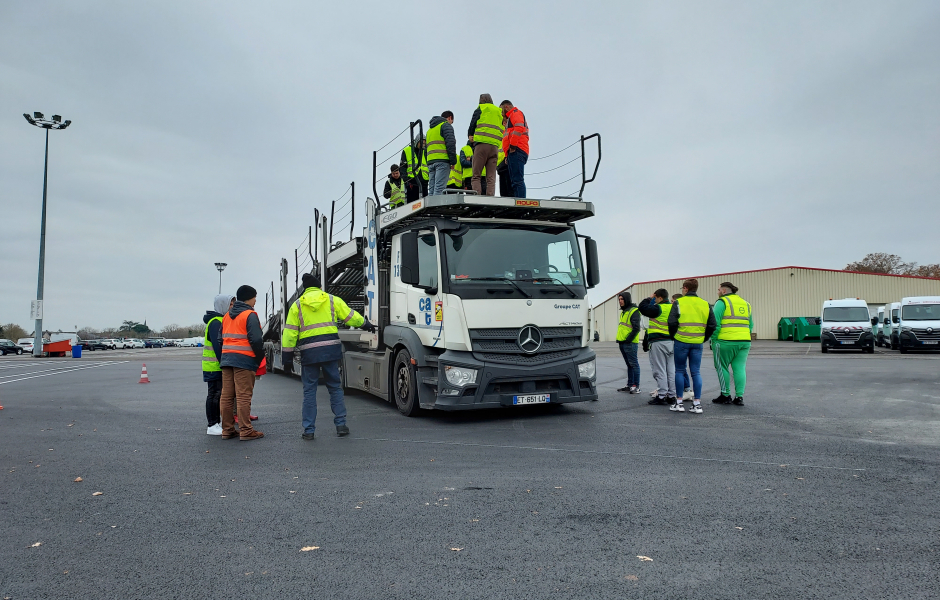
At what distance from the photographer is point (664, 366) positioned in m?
9.82

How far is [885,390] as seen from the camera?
36.8 ft

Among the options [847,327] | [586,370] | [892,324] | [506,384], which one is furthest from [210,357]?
[892,324]

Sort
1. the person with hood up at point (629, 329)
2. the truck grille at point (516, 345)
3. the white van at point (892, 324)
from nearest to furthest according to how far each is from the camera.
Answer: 1. the truck grille at point (516, 345)
2. the person with hood up at point (629, 329)
3. the white van at point (892, 324)

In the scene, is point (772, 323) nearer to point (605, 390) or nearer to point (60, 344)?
point (605, 390)

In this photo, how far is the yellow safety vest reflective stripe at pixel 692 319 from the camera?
8891 mm

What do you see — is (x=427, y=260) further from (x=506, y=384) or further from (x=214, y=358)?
(x=214, y=358)

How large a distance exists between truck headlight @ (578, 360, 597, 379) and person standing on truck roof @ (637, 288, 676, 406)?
1.56 meters

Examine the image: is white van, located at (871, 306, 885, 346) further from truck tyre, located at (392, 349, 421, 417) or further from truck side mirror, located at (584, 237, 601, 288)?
truck tyre, located at (392, 349, 421, 417)

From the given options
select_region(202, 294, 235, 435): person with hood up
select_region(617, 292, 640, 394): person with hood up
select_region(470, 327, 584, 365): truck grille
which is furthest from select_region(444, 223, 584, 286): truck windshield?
select_region(202, 294, 235, 435): person with hood up

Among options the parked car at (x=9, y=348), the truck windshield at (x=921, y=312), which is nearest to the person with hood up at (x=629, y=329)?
the truck windshield at (x=921, y=312)

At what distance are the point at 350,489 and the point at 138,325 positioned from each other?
134558 millimetres

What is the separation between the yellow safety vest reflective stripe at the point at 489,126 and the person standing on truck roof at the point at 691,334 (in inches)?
133

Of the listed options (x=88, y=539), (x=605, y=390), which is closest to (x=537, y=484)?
(x=88, y=539)

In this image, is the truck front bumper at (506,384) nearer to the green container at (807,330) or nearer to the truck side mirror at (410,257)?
the truck side mirror at (410,257)
